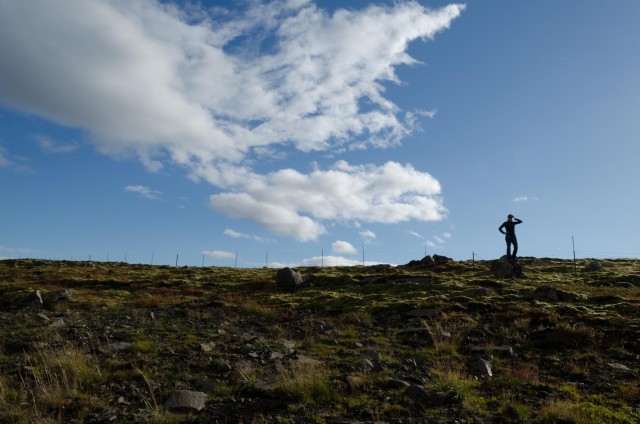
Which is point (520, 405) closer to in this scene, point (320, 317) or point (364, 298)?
point (320, 317)

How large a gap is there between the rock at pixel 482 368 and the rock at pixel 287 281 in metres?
21.1

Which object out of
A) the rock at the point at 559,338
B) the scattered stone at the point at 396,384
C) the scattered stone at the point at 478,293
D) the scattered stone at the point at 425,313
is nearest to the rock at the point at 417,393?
the scattered stone at the point at 396,384

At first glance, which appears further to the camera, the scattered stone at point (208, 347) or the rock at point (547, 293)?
the rock at point (547, 293)

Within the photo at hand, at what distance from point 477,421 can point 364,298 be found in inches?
673

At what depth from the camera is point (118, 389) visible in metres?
8.52

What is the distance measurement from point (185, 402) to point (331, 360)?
14.9 feet

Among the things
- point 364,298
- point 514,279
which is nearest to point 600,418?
point 364,298

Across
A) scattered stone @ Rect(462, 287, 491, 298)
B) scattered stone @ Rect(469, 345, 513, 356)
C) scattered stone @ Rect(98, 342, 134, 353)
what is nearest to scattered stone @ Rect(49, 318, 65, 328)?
scattered stone @ Rect(98, 342, 134, 353)

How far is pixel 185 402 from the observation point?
7.68m

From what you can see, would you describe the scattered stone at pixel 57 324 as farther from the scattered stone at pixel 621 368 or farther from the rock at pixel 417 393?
the scattered stone at pixel 621 368

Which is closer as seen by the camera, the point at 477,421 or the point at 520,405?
the point at 477,421

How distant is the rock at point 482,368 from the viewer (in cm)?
1012

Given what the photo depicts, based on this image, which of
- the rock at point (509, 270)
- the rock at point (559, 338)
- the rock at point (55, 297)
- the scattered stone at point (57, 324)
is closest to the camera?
the rock at point (559, 338)

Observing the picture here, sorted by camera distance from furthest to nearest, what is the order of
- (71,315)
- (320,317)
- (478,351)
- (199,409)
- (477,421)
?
(320,317)
(71,315)
(478,351)
(199,409)
(477,421)
